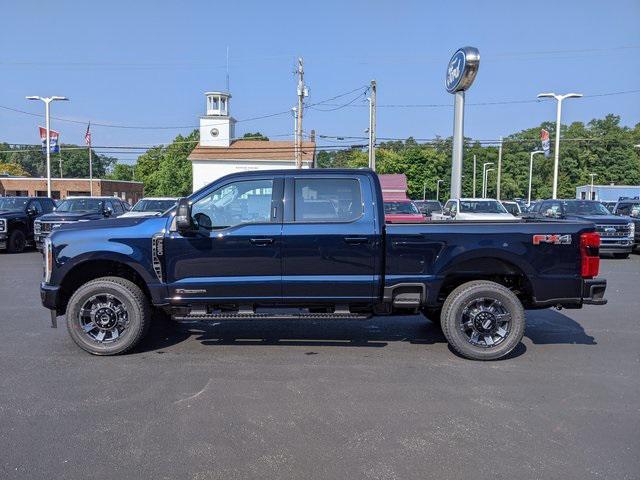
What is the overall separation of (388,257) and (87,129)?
4984cm

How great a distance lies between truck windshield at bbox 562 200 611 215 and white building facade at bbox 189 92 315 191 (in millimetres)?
37700

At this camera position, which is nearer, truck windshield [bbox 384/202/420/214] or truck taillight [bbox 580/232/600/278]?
truck taillight [bbox 580/232/600/278]

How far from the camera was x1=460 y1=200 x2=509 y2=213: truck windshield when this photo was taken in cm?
2003

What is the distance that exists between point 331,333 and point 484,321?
2.01m

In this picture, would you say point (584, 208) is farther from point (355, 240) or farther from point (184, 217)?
point (184, 217)

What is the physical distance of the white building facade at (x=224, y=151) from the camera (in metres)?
55.2

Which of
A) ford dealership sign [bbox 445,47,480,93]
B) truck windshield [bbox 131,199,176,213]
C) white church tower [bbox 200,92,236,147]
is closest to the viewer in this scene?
truck windshield [bbox 131,199,176,213]

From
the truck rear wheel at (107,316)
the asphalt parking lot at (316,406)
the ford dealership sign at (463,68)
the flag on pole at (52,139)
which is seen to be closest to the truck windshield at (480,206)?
the ford dealership sign at (463,68)

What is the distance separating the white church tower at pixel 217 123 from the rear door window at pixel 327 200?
5316 centimetres

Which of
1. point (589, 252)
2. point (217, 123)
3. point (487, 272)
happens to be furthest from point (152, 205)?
point (217, 123)

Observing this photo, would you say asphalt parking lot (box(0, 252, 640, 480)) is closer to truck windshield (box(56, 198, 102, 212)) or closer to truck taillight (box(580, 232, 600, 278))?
truck taillight (box(580, 232, 600, 278))

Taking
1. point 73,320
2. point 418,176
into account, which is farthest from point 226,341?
point 418,176

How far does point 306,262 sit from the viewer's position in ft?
18.6

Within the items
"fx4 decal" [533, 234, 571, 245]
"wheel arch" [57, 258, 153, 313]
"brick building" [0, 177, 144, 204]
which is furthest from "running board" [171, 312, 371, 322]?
"brick building" [0, 177, 144, 204]
